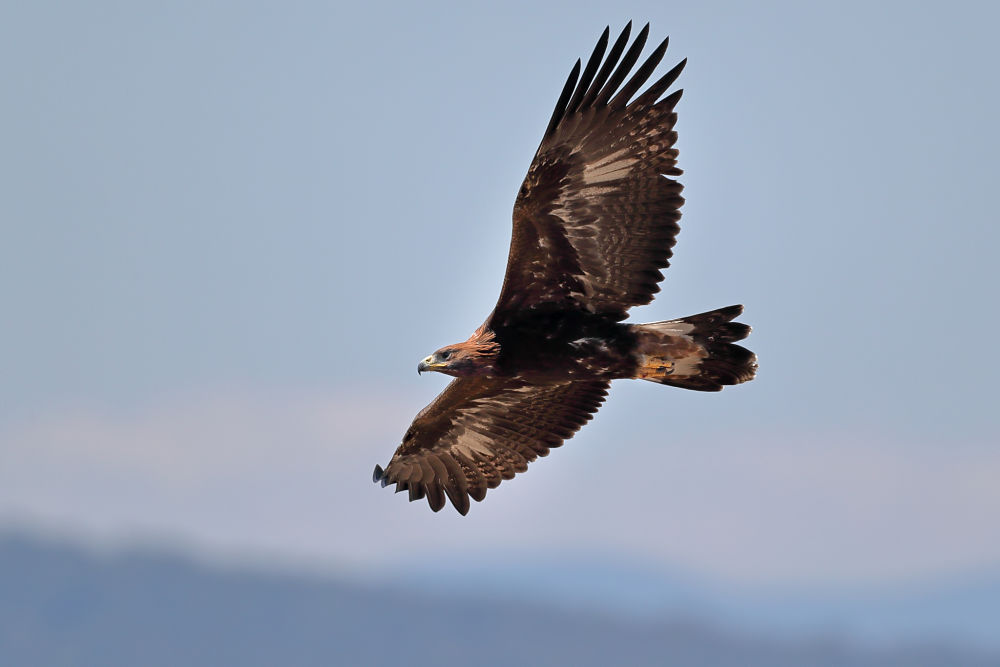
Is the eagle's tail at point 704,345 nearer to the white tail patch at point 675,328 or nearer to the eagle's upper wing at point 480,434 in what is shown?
the white tail patch at point 675,328

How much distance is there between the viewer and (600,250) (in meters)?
14.5

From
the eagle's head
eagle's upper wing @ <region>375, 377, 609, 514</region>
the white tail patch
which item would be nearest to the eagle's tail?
the white tail patch

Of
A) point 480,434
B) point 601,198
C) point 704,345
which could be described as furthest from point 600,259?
point 480,434

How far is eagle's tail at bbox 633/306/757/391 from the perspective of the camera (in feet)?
47.5

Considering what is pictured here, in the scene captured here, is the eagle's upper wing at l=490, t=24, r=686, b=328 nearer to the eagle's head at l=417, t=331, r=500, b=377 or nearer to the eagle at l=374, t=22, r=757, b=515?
the eagle at l=374, t=22, r=757, b=515

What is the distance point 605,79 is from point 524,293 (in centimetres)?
227

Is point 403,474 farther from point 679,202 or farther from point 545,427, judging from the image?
point 679,202

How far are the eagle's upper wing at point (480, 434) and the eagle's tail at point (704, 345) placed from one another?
67.6 inches

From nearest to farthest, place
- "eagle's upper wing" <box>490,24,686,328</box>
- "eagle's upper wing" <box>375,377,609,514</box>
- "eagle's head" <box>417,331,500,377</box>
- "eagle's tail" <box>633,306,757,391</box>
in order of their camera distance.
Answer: "eagle's upper wing" <box>490,24,686,328</box>, "eagle's tail" <box>633,306,757,391</box>, "eagle's head" <box>417,331,500,377</box>, "eagle's upper wing" <box>375,377,609,514</box>

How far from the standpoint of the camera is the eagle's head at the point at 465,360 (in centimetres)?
1467

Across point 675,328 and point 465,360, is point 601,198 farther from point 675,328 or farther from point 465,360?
point 465,360

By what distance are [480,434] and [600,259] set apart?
315 centimetres

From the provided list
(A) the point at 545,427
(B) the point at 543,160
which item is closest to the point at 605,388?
(A) the point at 545,427

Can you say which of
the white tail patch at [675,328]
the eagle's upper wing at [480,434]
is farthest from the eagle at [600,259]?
the eagle's upper wing at [480,434]
